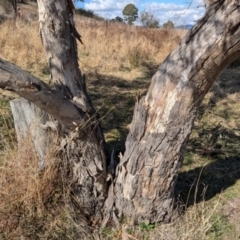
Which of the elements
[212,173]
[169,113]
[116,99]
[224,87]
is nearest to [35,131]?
[169,113]

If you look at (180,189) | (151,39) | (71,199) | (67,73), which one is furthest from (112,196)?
(151,39)

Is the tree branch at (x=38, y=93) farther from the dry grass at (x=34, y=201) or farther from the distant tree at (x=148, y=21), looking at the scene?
the distant tree at (x=148, y=21)

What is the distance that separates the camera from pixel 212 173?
3471 mm

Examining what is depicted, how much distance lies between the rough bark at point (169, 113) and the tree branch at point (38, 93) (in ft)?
1.52

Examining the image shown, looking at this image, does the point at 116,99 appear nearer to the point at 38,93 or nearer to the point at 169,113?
the point at 169,113

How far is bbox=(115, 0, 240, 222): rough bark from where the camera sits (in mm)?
2055

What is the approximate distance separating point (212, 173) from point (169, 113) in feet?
4.84

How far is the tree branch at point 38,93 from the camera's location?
1838mm

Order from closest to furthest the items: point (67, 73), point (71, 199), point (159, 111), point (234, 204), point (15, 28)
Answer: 1. point (159, 111)
2. point (67, 73)
3. point (71, 199)
4. point (234, 204)
5. point (15, 28)

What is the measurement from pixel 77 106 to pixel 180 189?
139cm

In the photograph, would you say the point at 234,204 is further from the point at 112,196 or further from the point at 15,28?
the point at 15,28

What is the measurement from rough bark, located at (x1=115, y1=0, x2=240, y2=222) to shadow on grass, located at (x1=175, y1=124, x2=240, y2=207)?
0.43m

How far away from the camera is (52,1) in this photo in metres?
2.30

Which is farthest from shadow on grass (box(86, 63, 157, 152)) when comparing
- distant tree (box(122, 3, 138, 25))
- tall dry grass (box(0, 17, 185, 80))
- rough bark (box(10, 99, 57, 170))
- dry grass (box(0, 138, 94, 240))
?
distant tree (box(122, 3, 138, 25))
